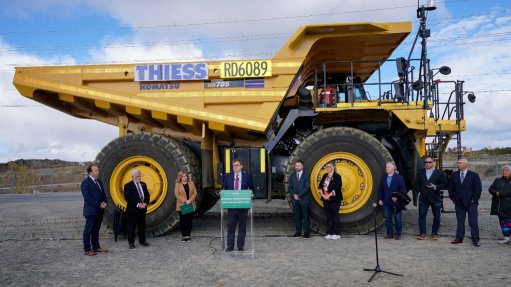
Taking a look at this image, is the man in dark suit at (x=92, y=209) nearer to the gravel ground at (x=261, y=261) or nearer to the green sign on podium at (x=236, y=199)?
the gravel ground at (x=261, y=261)

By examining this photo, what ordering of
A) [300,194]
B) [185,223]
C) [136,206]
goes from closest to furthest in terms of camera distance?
[136,206]
[300,194]
[185,223]

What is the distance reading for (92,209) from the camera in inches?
275

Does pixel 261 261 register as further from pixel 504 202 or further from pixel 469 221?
pixel 504 202

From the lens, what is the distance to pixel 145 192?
770 cm

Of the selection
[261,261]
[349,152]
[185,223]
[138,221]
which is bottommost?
[261,261]

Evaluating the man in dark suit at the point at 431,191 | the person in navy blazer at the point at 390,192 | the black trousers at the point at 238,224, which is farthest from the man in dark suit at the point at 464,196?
the black trousers at the point at 238,224

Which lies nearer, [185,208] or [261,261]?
[261,261]

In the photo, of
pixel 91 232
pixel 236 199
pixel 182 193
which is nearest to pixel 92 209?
pixel 91 232

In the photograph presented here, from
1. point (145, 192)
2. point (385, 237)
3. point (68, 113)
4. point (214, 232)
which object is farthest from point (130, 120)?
point (385, 237)

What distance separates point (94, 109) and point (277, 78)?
4017 mm

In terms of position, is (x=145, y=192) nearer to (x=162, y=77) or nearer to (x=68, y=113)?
(x=162, y=77)

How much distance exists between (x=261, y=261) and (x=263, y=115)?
2.92 meters

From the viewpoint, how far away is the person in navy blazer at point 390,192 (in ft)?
24.8

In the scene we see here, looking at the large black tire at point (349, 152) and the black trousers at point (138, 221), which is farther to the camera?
the large black tire at point (349, 152)
